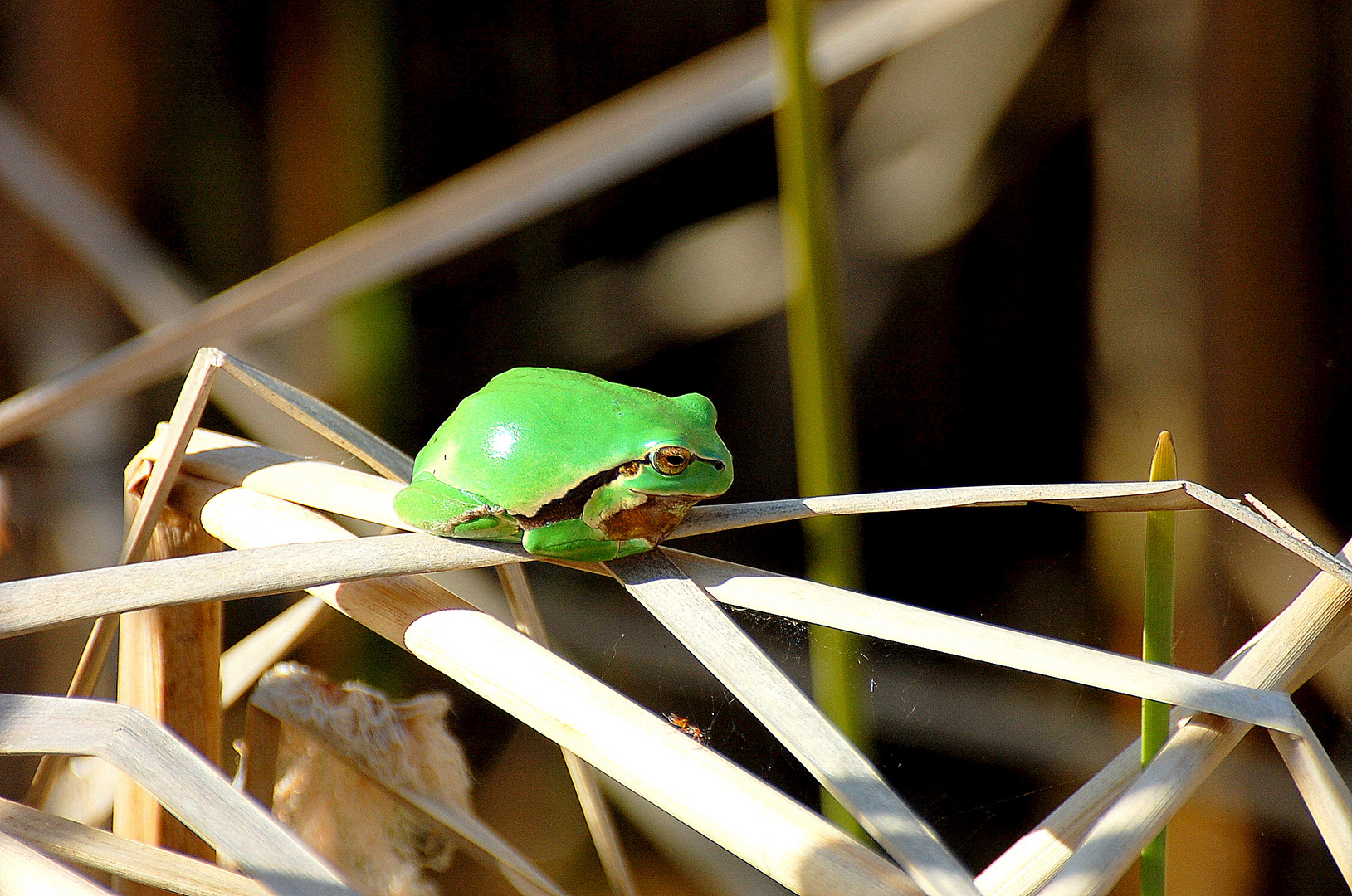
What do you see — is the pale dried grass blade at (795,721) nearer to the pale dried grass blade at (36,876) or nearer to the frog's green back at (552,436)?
the frog's green back at (552,436)

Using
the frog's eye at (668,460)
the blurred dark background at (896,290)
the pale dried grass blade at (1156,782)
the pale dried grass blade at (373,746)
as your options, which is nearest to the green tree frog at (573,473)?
the frog's eye at (668,460)

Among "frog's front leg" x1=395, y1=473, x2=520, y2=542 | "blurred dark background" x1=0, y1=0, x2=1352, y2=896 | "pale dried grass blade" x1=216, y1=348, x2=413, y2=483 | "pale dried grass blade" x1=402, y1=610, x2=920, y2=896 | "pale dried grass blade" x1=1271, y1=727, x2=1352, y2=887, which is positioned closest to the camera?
"pale dried grass blade" x1=402, y1=610, x2=920, y2=896

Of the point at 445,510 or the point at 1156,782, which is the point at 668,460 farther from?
the point at 1156,782

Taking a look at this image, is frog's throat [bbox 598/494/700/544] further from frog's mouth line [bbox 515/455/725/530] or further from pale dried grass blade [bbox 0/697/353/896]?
pale dried grass blade [bbox 0/697/353/896]

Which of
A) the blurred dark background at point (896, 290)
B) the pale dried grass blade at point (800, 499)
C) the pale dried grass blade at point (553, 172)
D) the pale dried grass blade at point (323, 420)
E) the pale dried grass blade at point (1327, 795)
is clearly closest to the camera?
the pale dried grass blade at point (1327, 795)

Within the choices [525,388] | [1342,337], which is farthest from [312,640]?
[1342,337]

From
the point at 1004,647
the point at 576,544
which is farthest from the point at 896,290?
the point at 1004,647

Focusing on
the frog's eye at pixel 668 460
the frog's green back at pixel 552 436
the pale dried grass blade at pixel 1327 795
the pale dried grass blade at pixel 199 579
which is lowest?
the pale dried grass blade at pixel 1327 795

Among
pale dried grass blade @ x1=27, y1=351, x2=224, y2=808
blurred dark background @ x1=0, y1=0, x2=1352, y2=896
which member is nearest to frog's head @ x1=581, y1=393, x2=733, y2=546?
pale dried grass blade @ x1=27, y1=351, x2=224, y2=808
